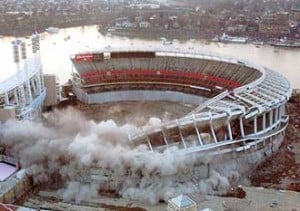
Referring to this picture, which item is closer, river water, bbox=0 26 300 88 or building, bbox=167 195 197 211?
building, bbox=167 195 197 211

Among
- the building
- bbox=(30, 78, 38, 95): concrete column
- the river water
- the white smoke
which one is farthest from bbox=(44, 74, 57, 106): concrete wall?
the building

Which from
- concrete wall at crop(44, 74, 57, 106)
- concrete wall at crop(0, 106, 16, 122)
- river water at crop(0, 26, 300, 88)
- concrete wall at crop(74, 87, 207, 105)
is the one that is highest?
concrete wall at crop(0, 106, 16, 122)

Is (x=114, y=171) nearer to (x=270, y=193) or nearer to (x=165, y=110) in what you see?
(x=270, y=193)

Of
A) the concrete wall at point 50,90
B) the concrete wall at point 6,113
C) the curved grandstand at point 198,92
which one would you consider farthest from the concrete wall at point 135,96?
the concrete wall at point 6,113

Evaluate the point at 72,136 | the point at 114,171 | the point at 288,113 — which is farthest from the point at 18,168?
the point at 288,113

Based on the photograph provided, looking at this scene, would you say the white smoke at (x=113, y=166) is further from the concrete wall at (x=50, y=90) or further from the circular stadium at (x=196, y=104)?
the concrete wall at (x=50, y=90)

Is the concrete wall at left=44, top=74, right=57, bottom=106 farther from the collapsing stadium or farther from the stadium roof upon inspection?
the stadium roof

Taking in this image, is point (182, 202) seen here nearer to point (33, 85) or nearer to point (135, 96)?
point (33, 85)
